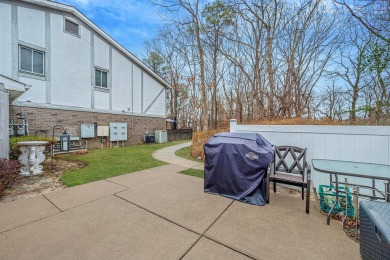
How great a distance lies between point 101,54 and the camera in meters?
11.2

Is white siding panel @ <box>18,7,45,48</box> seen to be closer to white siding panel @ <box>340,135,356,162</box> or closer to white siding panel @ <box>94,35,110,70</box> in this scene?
white siding panel @ <box>94,35,110,70</box>

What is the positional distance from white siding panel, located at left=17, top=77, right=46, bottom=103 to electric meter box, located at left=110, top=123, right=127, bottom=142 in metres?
3.81

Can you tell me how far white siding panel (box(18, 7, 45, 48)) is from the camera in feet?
26.4

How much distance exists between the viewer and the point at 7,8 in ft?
25.3

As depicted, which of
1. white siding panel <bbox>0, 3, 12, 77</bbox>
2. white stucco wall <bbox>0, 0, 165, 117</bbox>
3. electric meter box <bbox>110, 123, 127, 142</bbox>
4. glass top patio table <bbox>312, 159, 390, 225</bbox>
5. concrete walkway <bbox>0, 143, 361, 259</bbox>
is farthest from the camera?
electric meter box <bbox>110, 123, 127, 142</bbox>

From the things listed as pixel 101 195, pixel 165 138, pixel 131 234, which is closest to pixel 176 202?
pixel 131 234

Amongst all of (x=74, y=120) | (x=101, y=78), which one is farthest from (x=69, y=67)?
(x=74, y=120)

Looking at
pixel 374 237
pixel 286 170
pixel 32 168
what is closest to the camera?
pixel 374 237

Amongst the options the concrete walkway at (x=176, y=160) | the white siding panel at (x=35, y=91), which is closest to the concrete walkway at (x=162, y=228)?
the concrete walkway at (x=176, y=160)

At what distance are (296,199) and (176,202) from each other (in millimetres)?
2350

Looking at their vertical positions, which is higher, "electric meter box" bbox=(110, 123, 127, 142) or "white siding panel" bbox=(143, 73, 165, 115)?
"white siding panel" bbox=(143, 73, 165, 115)

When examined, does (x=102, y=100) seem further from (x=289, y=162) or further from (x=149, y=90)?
(x=289, y=162)

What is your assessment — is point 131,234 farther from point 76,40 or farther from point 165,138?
point 165,138

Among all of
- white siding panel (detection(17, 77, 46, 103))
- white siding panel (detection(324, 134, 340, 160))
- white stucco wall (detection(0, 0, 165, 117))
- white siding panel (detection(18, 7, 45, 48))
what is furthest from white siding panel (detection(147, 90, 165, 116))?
white siding panel (detection(324, 134, 340, 160))
